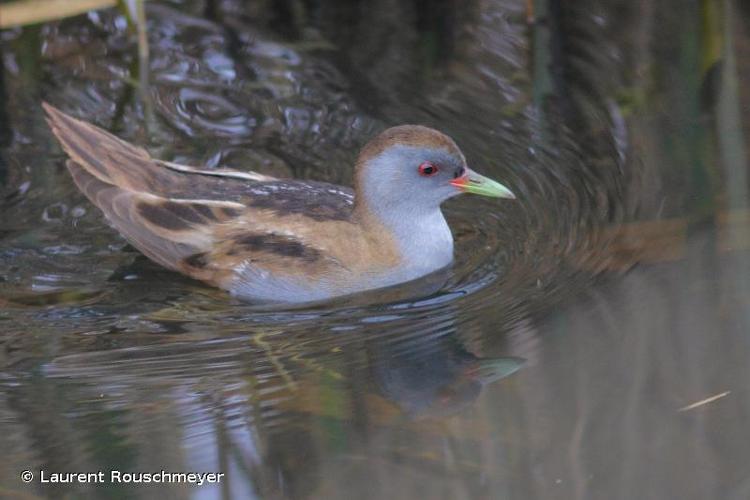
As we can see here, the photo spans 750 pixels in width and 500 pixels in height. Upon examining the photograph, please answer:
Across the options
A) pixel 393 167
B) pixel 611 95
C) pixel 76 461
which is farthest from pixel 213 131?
pixel 76 461

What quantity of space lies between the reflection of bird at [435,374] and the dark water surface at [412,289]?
0.04ft

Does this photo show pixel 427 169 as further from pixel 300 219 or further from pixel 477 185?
pixel 300 219

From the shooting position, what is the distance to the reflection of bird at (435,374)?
531 centimetres

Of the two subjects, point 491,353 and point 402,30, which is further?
point 402,30

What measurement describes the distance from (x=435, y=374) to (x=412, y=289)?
89cm

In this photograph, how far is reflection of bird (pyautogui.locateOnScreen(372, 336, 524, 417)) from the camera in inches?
209

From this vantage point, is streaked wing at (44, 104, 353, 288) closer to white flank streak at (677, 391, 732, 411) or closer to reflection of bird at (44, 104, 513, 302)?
reflection of bird at (44, 104, 513, 302)

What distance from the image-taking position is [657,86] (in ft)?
26.0

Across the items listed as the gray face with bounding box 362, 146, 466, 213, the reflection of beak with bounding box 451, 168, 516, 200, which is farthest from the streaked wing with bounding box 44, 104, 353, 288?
the reflection of beak with bounding box 451, 168, 516, 200

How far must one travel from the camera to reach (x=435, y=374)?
5.55 metres

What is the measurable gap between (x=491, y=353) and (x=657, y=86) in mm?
2919

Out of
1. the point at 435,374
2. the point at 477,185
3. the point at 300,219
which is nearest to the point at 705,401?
the point at 435,374

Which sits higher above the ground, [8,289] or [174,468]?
[8,289]

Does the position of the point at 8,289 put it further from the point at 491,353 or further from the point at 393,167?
the point at 491,353
